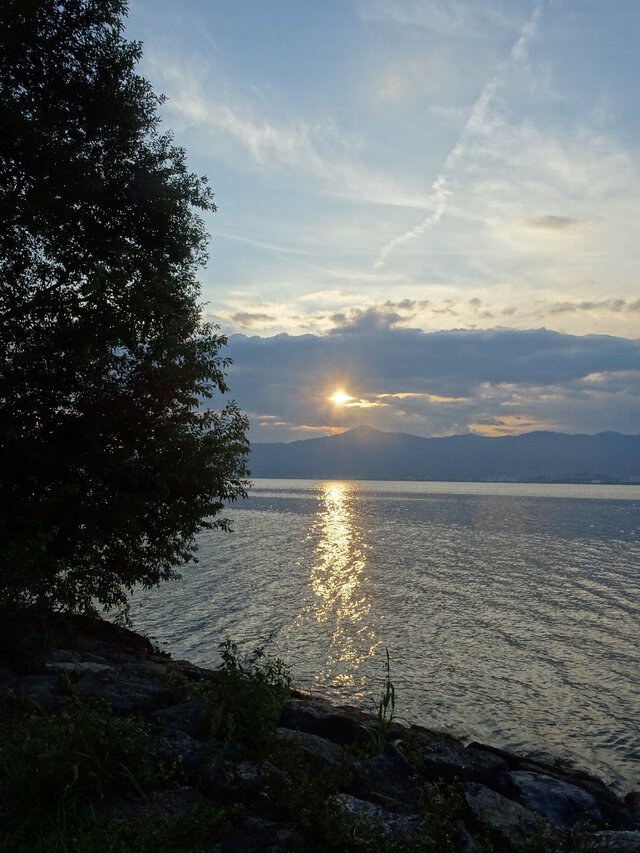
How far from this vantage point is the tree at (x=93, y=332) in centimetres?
1812

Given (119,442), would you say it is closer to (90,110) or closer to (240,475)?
(240,475)

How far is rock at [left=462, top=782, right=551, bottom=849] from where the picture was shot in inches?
393

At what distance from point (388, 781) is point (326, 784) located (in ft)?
7.94

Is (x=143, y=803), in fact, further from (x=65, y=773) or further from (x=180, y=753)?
(x=65, y=773)

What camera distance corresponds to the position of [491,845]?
920cm

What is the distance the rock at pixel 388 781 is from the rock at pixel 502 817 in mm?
1010

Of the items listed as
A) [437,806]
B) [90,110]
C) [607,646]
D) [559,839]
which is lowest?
[607,646]

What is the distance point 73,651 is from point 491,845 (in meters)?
14.6

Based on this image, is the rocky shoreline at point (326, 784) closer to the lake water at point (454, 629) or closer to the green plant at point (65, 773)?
the green plant at point (65, 773)

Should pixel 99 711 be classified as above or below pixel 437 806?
above

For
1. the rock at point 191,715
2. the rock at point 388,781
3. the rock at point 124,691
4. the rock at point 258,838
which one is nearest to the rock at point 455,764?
the rock at point 388,781

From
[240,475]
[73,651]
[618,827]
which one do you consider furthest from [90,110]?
[618,827]

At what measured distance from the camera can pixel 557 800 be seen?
1326cm

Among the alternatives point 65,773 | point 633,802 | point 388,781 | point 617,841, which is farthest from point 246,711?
point 633,802
